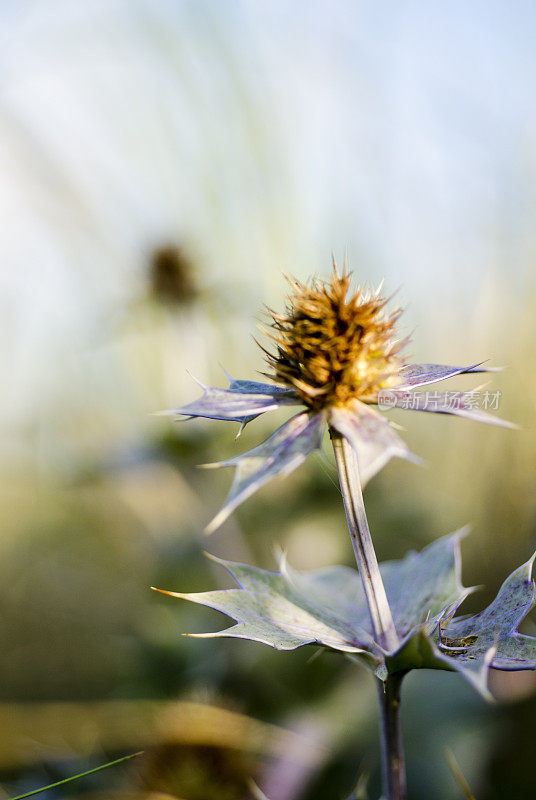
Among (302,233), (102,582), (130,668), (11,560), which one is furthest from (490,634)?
(11,560)

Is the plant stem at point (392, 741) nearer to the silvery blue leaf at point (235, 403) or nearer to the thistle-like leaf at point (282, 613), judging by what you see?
the thistle-like leaf at point (282, 613)

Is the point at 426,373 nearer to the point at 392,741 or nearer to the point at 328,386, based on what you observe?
the point at 328,386

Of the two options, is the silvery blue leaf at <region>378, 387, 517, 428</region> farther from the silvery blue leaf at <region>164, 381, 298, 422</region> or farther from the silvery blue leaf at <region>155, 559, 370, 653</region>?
the silvery blue leaf at <region>155, 559, 370, 653</region>

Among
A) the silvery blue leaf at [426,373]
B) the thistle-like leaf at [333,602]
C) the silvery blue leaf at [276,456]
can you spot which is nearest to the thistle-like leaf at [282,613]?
the thistle-like leaf at [333,602]

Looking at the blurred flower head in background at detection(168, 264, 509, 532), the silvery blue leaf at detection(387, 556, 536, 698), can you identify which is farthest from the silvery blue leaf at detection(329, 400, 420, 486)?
the silvery blue leaf at detection(387, 556, 536, 698)

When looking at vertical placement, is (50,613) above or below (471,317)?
below

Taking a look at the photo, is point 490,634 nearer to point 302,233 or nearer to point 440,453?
point 440,453

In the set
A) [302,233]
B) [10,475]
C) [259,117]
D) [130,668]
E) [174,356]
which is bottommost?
[130,668]
